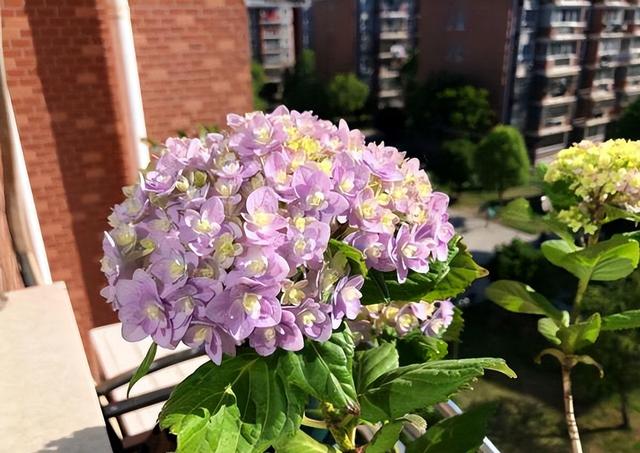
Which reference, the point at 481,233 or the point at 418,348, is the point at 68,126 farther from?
the point at 481,233

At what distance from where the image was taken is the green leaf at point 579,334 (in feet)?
4.79

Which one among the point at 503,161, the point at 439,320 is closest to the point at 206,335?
the point at 439,320

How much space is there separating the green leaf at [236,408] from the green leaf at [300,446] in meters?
0.16

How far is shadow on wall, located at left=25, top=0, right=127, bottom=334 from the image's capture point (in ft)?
12.4

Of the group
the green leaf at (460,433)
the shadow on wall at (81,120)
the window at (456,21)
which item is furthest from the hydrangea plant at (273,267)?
the window at (456,21)

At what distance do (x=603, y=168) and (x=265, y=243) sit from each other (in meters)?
1.09

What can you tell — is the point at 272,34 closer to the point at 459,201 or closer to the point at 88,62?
the point at 459,201

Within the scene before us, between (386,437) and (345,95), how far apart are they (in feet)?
114

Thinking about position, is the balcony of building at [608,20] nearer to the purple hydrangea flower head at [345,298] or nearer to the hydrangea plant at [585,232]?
the hydrangea plant at [585,232]

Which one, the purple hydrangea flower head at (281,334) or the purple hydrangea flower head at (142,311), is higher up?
the purple hydrangea flower head at (142,311)

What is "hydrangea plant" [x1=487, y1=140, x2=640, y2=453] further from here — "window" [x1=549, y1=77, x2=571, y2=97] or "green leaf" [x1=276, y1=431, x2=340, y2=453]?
"window" [x1=549, y1=77, x2=571, y2=97]

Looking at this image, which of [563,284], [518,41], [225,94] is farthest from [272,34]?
[225,94]

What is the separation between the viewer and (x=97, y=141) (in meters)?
4.10

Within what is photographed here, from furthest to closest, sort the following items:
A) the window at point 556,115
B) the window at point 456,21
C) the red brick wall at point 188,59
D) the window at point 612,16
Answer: the window at point 456,21
the window at point 556,115
the window at point 612,16
the red brick wall at point 188,59
